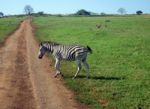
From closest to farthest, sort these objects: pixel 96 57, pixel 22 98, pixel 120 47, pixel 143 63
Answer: pixel 22 98
pixel 143 63
pixel 96 57
pixel 120 47

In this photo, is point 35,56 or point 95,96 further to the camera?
point 35,56

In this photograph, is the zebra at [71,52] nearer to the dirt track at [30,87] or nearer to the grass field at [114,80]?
the grass field at [114,80]

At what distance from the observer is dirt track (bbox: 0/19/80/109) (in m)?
14.4

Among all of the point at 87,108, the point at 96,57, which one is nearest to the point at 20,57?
the point at 96,57

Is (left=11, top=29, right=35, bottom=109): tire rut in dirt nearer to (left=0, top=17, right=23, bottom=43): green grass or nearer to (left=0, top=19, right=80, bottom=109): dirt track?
(left=0, top=19, right=80, bottom=109): dirt track

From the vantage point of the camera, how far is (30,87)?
1709cm

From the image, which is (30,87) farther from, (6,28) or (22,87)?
(6,28)

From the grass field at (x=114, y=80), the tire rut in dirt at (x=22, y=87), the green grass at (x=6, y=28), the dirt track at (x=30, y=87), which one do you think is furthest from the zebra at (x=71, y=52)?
the green grass at (x=6, y=28)

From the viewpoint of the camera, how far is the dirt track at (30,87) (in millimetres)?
14396

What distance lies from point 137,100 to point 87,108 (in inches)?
86.5

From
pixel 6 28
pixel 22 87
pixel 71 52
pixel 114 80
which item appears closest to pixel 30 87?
pixel 22 87

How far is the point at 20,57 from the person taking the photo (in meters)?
26.6

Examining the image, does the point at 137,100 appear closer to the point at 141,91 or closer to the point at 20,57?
the point at 141,91

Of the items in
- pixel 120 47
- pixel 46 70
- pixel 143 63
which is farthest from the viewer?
pixel 120 47
